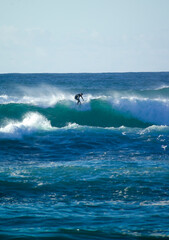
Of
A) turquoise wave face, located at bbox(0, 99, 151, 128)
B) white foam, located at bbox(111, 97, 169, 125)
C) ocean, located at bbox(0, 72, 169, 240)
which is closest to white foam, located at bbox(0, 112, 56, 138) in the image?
ocean, located at bbox(0, 72, 169, 240)

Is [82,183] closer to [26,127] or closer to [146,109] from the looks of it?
[26,127]

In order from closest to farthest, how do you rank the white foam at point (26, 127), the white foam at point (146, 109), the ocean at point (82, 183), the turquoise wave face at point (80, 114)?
the ocean at point (82, 183) < the white foam at point (26, 127) < the turquoise wave face at point (80, 114) < the white foam at point (146, 109)

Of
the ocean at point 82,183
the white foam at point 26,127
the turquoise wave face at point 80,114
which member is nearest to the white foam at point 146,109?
the turquoise wave face at point 80,114

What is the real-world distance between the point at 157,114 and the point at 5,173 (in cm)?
1504

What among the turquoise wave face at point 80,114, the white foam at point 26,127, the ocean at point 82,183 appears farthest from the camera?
the turquoise wave face at point 80,114

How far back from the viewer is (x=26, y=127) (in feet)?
62.4

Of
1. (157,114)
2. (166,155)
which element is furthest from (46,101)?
(166,155)

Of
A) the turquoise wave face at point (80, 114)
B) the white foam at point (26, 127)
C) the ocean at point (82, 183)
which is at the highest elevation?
the turquoise wave face at point (80, 114)

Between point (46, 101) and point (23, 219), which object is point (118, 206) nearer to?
point (23, 219)

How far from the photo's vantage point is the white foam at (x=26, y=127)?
17.9 m

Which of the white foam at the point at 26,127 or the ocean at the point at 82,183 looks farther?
the white foam at the point at 26,127

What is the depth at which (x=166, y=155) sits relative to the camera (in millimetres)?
13961

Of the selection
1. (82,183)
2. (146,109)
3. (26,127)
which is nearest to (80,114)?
(146,109)

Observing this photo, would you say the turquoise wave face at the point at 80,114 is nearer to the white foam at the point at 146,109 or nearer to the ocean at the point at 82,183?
the white foam at the point at 146,109
